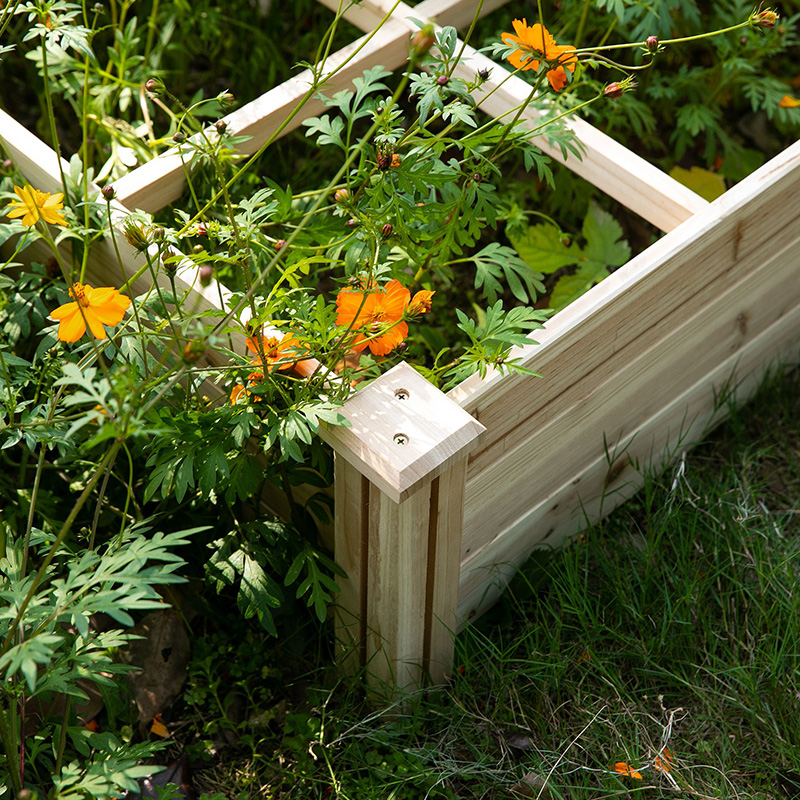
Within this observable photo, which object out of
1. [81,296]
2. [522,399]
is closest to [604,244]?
[522,399]

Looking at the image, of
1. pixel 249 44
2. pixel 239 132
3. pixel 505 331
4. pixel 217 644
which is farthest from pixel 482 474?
pixel 249 44

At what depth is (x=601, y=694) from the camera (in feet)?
6.25

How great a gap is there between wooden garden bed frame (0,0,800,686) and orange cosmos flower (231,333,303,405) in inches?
4.6

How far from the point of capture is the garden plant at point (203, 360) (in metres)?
1.36

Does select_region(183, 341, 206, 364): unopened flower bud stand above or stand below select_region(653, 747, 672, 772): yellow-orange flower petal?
above

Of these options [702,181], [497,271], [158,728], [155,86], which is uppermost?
[155,86]

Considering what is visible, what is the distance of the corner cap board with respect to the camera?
1.42 meters

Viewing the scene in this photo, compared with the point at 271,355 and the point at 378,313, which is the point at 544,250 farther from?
the point at 271,355

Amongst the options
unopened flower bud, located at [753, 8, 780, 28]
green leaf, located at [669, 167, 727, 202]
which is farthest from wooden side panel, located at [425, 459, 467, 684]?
green leaf, located at [669, 167, 727, 202]

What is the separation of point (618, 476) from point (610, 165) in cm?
64

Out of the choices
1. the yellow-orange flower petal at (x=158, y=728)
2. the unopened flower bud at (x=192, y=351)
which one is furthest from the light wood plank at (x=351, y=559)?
the unopened flower bud at (x=192, y=351)

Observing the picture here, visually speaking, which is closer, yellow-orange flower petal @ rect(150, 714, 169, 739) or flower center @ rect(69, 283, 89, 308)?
flower center @ rect(69, 283, 89, 308)

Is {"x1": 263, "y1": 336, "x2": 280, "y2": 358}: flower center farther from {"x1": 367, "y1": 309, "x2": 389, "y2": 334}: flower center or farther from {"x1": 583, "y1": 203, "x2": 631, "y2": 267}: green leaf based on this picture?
{"x1": 583, "y1": 203, "x2": 631, "y2": 267}: green leaf

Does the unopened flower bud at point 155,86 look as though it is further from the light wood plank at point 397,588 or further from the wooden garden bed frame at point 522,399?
the light wood plank at point 397,588
